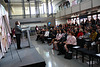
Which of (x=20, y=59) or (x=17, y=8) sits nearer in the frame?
(x=20, y=59)

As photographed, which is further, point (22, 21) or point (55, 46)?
point (22, 21)

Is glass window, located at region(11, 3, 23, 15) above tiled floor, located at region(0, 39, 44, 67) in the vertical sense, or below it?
above

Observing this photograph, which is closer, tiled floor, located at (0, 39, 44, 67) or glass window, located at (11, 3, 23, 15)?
tiled floor, located at (0, 39, 44, 67)

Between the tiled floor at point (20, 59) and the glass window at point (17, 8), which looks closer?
the tiled floor at point (20, 59)

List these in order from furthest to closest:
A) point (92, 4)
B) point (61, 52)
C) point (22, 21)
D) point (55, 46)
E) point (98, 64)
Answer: point (22, 21) < point (92, 4) < point (55, 46) < point (61, 52) < point (98, 64)

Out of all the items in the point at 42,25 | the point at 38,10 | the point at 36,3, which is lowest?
the point at 42,25

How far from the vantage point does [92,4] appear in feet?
25.3

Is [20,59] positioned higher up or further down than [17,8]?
further down

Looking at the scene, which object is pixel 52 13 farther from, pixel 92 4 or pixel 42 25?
pixel 92 4

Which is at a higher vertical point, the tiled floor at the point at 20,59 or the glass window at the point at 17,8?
the glass window at the point at 17,8

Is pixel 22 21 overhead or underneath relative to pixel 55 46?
overhead

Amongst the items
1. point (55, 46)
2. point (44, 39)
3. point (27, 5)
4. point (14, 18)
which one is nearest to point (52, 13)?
point (27, 5)

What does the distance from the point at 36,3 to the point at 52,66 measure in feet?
53.1

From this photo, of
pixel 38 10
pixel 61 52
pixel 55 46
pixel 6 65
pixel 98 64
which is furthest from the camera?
pixel 38 10
